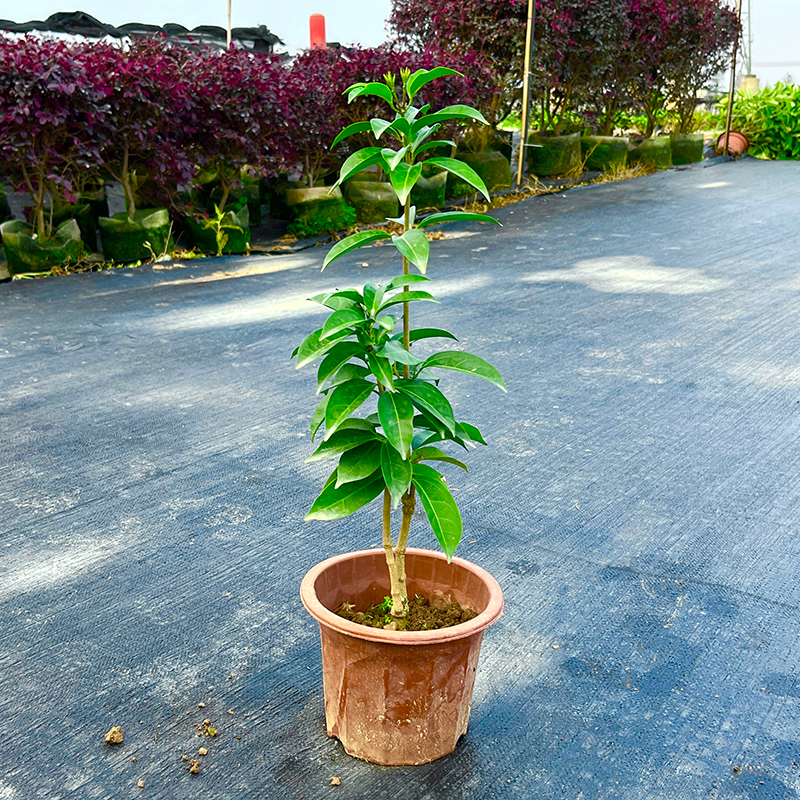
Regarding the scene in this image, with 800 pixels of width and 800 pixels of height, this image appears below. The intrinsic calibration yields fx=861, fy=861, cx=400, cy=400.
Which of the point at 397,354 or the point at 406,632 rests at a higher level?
the point at 397,354

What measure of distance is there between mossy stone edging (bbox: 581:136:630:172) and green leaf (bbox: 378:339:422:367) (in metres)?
Answer: 10.2

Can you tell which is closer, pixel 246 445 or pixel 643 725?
pixel 643 725

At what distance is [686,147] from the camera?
1212cm

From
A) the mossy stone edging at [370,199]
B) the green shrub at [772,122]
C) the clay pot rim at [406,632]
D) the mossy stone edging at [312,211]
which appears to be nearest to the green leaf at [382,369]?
the clay pot rim at [406,632]

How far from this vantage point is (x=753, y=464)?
307 centimetres

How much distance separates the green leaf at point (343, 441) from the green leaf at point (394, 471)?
5 centimetres

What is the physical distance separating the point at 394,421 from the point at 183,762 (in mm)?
809

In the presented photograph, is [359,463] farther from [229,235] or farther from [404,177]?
[229,235]

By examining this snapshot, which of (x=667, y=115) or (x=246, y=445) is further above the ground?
(x=667, y=115)

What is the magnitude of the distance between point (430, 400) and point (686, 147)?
38.7ft

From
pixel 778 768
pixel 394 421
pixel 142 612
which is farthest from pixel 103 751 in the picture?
pixel 778 768

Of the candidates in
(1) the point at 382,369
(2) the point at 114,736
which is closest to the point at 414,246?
(1) the point at 382,369

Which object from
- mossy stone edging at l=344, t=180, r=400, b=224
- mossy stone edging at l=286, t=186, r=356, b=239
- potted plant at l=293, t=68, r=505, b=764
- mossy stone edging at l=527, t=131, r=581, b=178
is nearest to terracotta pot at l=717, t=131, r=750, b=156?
mossy stone edging at l=527, t=131, r=581, b=178

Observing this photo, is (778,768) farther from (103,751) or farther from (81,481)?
(81,481)
